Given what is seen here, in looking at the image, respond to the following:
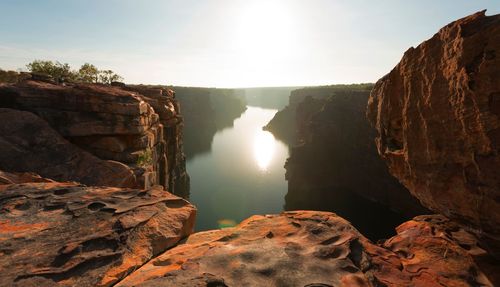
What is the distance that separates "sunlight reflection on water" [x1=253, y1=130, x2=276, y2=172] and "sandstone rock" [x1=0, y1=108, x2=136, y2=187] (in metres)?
58.0

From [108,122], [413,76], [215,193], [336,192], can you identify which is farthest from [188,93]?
[413,76]

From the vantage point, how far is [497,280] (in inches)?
198

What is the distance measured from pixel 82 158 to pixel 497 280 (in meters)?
12.7

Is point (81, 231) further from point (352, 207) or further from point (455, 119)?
point (352, 207)

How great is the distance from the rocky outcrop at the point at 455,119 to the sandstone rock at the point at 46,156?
33.0 ft

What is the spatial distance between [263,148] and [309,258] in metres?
90.7

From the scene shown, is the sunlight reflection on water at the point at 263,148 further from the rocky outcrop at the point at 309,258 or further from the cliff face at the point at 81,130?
the rocky outcrop at the point at 309,258

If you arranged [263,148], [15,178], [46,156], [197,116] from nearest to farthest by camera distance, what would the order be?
1. [15,178]
2. [46,156]
3. [263,148]
4. [197,116]

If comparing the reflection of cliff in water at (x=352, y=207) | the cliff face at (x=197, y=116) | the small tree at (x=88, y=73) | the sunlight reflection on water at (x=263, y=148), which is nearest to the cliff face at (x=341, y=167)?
the reflection of cliff in water at (x=352, y=207)

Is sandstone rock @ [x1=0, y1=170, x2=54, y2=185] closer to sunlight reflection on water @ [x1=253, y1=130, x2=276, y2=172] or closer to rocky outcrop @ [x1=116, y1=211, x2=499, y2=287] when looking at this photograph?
rocky outcrop @ [x1=116, y1=211, x2=499, y2=287]

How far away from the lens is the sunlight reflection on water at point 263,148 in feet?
248

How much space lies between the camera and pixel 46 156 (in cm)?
1083

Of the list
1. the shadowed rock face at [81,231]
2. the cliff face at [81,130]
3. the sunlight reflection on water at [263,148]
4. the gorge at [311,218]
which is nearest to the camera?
the shadowed rock face at [81,231]

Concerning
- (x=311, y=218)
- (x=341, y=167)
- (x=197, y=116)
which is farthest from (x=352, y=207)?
(x=197, y=116)
